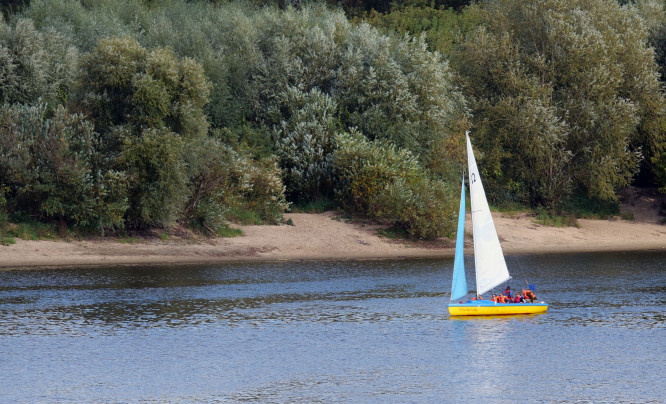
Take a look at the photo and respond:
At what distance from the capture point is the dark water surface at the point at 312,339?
2725cm

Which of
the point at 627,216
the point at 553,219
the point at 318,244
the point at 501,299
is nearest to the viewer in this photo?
the point at 501,299

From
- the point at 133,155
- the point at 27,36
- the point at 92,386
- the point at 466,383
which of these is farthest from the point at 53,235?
the point at 466,383

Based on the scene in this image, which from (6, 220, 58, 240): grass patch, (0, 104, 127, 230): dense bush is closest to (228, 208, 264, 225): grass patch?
(0, 104, 127, 230): dense bush

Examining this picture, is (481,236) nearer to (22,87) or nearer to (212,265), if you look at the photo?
(212,265)

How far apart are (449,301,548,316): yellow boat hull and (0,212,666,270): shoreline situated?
18.6 metres

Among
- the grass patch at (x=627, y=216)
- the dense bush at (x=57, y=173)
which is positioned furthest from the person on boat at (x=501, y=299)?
the grass patch at (x=627, y=216)

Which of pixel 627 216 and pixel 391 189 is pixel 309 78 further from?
pixel 627 216

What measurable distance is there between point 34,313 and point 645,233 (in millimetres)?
50866

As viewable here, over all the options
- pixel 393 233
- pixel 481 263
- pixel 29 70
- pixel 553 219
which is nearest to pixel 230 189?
pixel 393 233

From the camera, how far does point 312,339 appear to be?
34.1 m

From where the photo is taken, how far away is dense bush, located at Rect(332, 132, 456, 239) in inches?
2377

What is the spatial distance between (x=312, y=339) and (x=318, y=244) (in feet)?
82.8

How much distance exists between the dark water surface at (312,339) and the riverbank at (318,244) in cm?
331

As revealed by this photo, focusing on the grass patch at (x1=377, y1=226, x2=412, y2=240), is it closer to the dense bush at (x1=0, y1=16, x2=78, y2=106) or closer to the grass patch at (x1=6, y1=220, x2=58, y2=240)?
the grass patch at (x1=6, y1=220, x2=58, y2=240)
